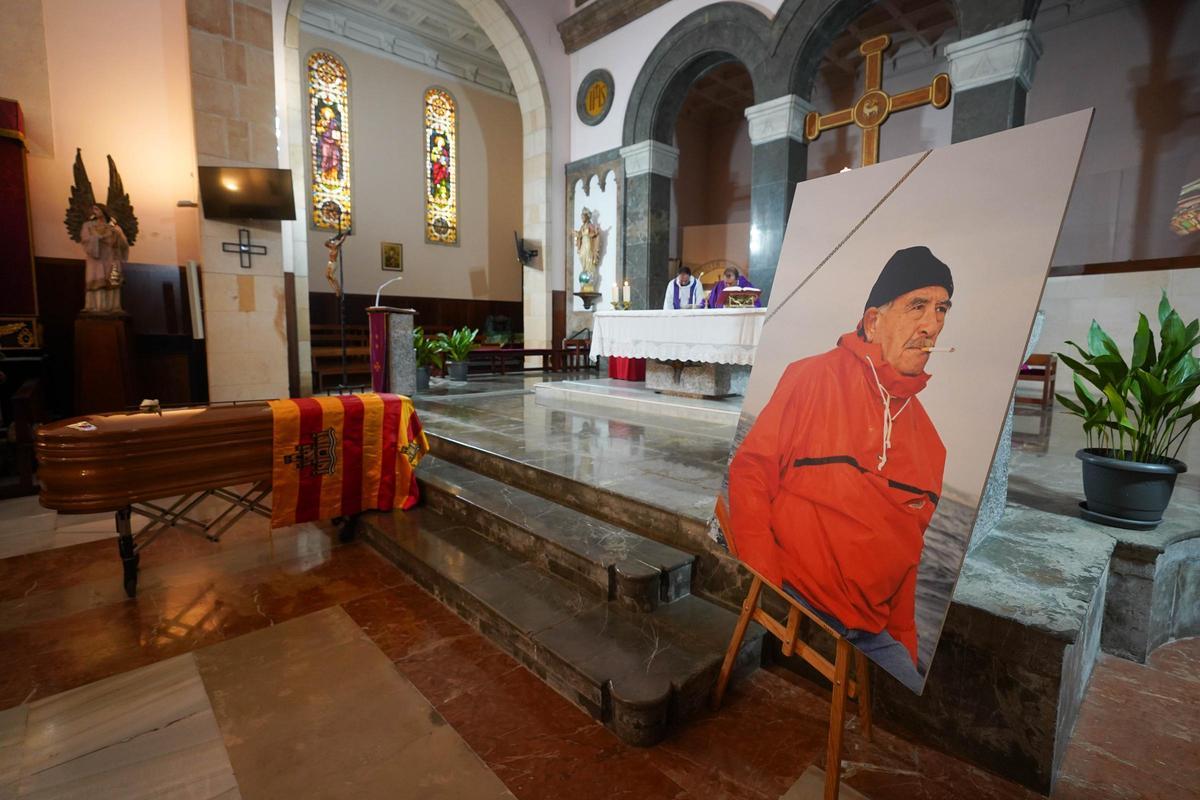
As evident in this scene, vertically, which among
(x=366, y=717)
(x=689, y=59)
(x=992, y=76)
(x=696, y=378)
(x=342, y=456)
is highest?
(x=689, y=59)

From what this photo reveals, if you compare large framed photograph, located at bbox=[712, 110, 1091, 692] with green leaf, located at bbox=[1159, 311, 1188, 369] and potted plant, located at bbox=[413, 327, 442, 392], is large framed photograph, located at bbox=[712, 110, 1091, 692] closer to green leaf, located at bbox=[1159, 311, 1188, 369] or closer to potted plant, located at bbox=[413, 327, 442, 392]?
green leaf, located at bbox=[1159, 311, 1188, 369]

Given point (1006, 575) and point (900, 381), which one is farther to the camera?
point (1006, 575)

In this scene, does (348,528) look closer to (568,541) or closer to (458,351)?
(568,541)

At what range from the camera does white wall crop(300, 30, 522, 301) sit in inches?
416

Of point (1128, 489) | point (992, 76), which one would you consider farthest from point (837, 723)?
point (992, 76)

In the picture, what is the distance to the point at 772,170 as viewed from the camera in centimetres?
721

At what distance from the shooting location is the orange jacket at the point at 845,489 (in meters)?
1.00

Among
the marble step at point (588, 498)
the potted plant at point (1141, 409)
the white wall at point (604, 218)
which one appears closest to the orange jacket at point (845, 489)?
the marble step at point (588, 498)

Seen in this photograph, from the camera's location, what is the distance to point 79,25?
4996mm

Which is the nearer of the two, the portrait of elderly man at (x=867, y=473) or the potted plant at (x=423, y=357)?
the portrait of elderly man at (x=867, y=473)

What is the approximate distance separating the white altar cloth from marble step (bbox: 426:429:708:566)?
6.34 feet

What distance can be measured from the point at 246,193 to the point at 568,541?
5179 millimetres

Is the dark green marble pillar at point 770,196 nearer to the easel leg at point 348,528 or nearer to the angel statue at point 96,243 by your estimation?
the easel leg at point 348,528

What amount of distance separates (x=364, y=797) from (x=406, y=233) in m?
11.4
